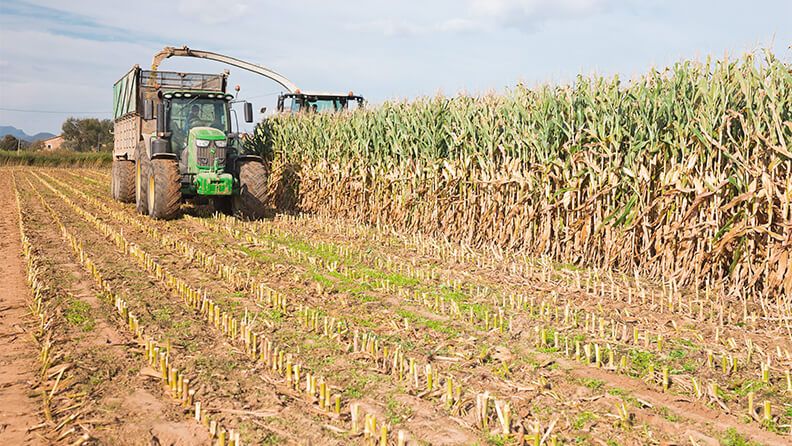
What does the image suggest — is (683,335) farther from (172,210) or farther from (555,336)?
(172,210)

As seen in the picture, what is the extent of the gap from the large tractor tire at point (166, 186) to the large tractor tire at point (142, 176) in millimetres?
910

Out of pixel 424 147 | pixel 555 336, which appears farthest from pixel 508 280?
pixel 424 147

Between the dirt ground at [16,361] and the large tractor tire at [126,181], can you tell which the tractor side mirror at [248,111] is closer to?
the large tractor tire at [126,181]

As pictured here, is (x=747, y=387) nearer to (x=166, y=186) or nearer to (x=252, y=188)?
(x=252, y=188)

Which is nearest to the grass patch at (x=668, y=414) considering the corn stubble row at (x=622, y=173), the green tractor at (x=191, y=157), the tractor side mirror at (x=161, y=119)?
the corn stubble row at (x=622, y=173)

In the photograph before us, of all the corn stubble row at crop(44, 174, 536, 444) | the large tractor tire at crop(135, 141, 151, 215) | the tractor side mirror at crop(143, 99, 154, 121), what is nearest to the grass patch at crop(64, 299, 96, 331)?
the corn stubble row at crop(44, 174, 536, 444)

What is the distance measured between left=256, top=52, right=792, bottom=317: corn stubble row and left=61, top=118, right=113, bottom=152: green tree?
224ft

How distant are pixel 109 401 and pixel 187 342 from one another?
3.87ft

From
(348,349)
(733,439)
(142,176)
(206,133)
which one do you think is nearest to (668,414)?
(733,439)

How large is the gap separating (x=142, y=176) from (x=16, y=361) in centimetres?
879

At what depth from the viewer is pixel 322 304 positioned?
647 centimetres

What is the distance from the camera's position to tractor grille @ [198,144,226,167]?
1223 centimetres

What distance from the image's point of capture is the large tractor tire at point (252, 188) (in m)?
12.5

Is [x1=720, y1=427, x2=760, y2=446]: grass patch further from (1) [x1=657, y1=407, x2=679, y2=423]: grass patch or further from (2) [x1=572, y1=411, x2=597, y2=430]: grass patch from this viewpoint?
(2) [x1=572, y1=411, x2=597, y2=430]: grass patch
